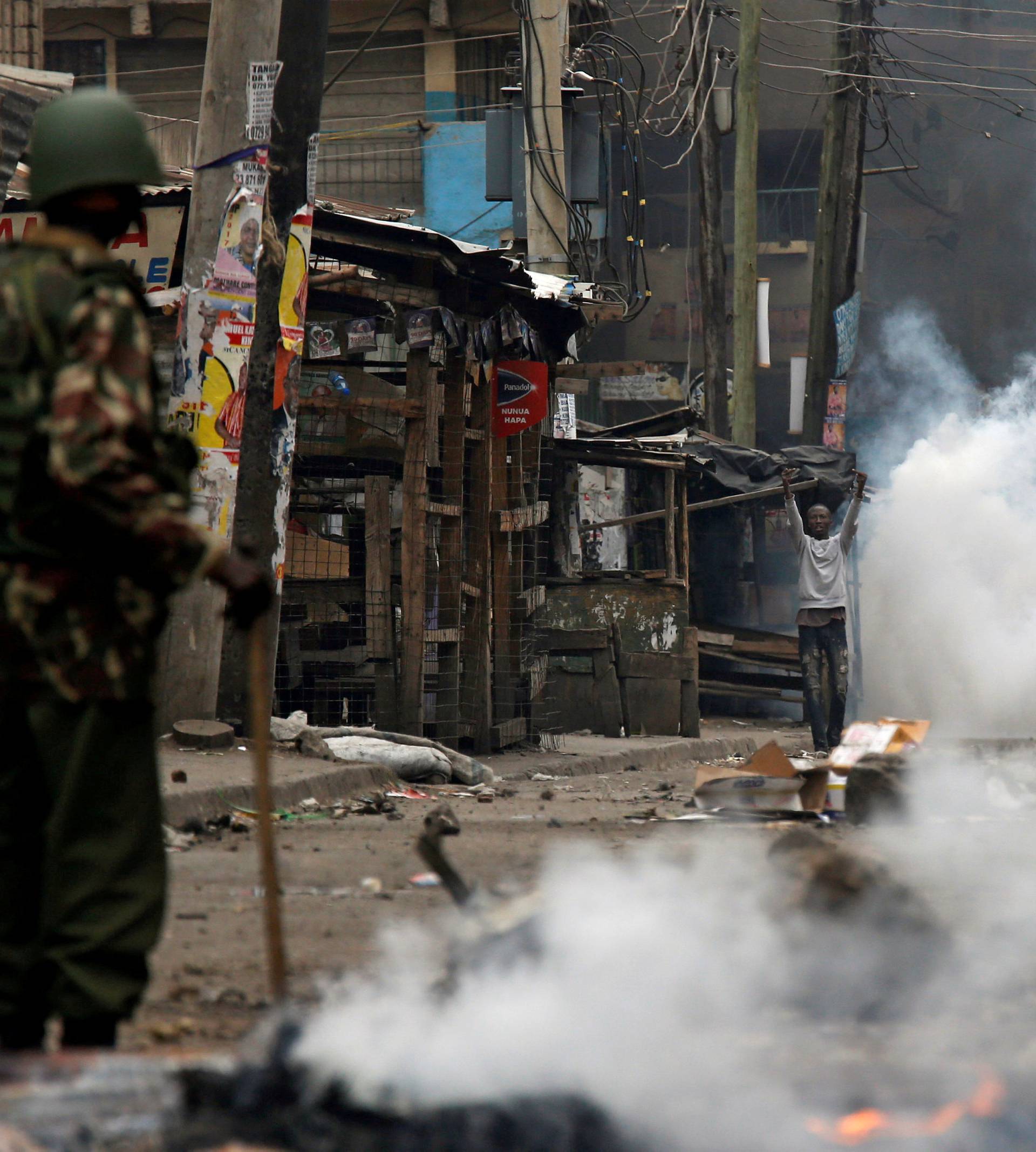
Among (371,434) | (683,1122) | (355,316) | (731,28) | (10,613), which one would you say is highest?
(731,28)

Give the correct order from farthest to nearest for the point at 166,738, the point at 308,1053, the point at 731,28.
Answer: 1. the point at 731,28
2. the point at 166,738
3. the point at 308,1053

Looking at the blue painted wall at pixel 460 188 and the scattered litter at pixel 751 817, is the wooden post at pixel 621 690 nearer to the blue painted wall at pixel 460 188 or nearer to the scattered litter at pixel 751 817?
the scattered litter at pixel 751 817

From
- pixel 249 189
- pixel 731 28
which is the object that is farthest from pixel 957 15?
pixel 249 189

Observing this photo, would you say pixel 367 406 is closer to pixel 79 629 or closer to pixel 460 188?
pixel 79 629

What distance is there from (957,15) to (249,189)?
2489 centimetres

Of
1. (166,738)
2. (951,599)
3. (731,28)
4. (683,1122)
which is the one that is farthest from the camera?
(731,28)

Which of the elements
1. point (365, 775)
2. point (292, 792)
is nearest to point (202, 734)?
point (292, 792)

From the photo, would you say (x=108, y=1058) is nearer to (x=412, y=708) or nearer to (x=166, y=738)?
(x=166, y=738)

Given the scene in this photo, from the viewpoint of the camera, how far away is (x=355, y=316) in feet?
34.8

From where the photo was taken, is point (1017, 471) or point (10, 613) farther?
point (1017, 471)

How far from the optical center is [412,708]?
33.2 ft

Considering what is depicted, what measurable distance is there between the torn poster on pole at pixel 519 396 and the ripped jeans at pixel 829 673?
3077mm

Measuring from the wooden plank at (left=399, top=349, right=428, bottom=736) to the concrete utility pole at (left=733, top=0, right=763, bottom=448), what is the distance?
890 centimetres

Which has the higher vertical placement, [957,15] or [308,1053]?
[957,15]
